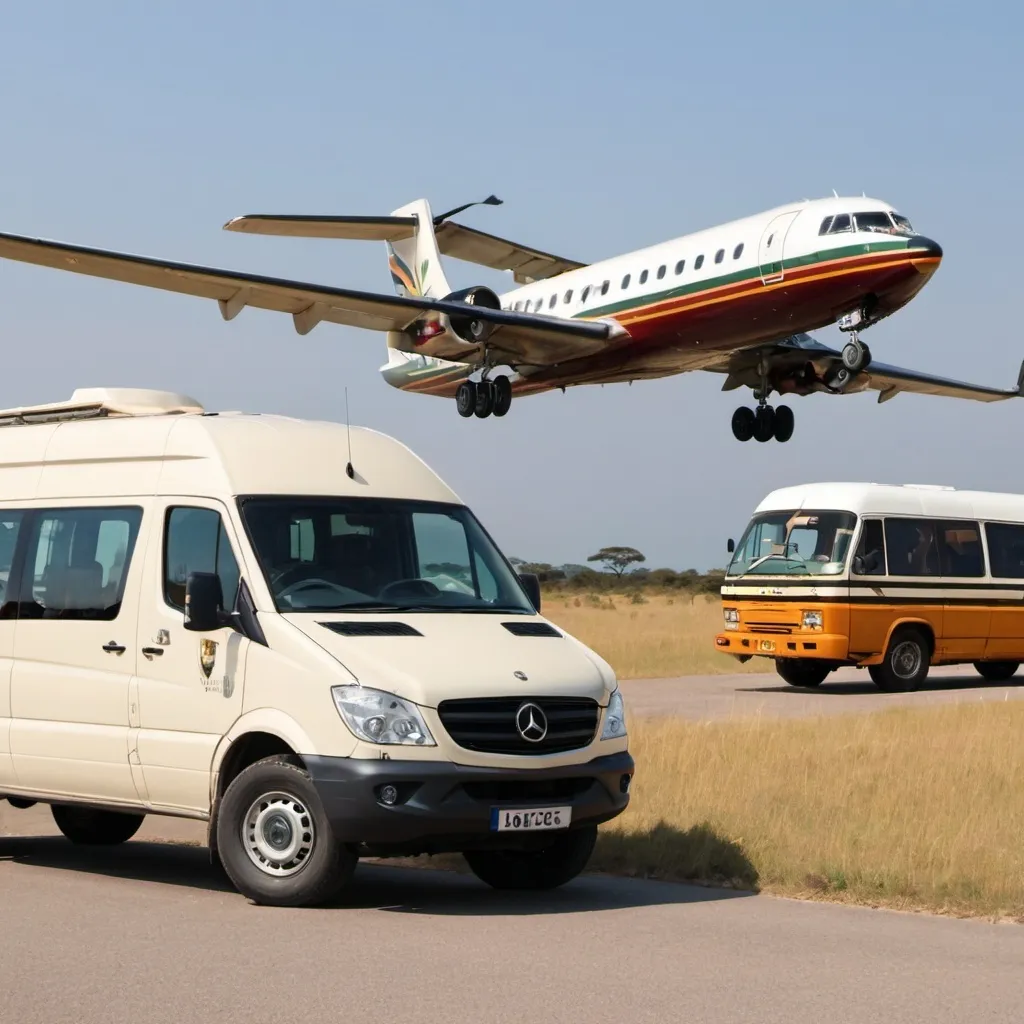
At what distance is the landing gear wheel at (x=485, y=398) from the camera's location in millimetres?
35719

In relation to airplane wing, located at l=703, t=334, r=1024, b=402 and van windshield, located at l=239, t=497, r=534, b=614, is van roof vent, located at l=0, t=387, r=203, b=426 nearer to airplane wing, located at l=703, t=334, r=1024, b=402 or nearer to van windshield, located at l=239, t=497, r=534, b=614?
van windshield, located at l=239, t=497, r=534, b=614

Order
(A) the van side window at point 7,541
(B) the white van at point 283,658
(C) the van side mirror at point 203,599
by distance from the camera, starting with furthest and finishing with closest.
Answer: (A) the van side window at point 7,541 → (C) the van side mirror at point 203,599 → (B) the white van at point 283,658

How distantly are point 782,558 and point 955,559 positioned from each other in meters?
2.75

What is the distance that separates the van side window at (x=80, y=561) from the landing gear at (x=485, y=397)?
2577cm

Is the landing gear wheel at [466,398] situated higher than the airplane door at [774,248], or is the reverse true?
the airplane door at [774,248]

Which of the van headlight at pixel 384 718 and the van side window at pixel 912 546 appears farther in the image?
the van side window at pixel 912 546

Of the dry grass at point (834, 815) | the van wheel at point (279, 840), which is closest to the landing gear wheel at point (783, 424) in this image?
the dry grass at point (834, 815)

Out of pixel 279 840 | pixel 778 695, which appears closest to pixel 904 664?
pixel 778 695

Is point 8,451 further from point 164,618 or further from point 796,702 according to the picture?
A: point 796,702

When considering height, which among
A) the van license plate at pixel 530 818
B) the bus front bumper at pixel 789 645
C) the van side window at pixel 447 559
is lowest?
the van license plate at pixel 530 818

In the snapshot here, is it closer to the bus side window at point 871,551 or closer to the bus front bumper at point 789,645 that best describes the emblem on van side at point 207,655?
the bus front bumper at point 789,645

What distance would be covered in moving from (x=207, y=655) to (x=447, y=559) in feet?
4.94

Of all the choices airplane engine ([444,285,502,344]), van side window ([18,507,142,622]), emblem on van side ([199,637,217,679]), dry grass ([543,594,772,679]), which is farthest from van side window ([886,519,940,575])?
emblem on van side ([199,637,217,679])

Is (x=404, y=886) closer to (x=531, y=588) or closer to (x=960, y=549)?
(x=531, y=588)
